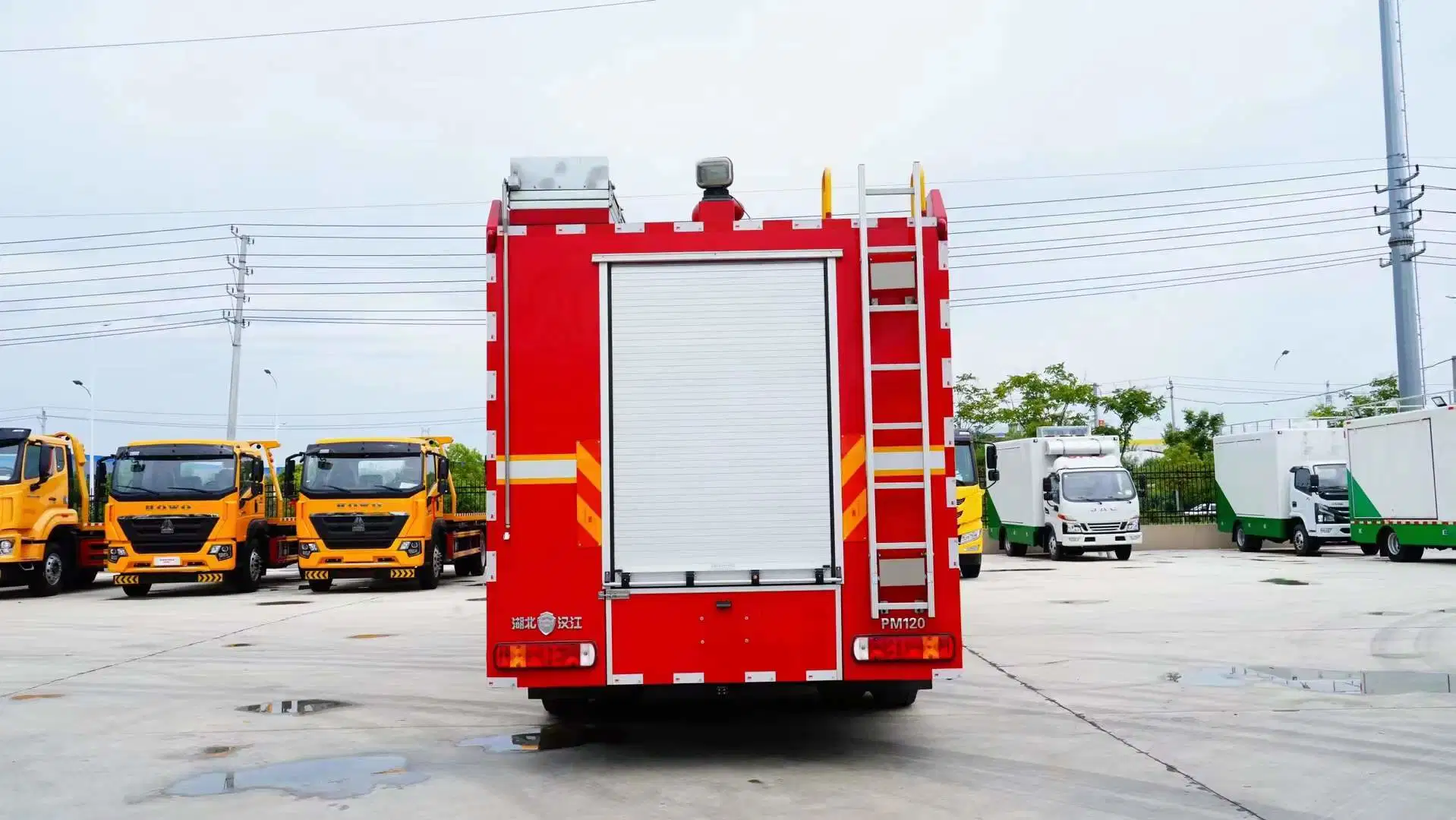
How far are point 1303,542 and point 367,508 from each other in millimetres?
21215

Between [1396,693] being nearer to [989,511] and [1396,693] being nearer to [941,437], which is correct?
[941,437]

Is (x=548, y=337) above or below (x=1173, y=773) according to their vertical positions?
above

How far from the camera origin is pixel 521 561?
21.9ft

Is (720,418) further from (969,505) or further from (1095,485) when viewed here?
(1095,485)

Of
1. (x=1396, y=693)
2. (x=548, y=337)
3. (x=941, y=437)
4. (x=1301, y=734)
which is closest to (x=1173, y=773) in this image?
(x=1301, y=734)

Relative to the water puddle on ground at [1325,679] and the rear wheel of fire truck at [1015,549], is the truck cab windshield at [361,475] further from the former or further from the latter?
the rear wheel of fire truck at [1015,549]

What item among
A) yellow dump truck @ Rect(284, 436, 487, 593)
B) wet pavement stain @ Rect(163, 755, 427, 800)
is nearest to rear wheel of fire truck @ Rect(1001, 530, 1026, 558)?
yellow dump truck @ Rect(284, 436, 487, 593)

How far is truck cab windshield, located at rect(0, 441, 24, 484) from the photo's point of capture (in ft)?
68.9

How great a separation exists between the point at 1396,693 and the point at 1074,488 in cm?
1963

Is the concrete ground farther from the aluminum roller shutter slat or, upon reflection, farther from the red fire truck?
the aluminum roller shutter slat

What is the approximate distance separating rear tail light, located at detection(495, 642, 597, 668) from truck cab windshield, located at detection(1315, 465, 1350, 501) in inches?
1029

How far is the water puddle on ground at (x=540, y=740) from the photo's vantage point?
306 inches

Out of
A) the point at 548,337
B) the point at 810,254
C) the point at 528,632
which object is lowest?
the point at 528,632

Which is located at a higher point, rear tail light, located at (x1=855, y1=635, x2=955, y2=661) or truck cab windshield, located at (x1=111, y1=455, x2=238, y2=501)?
truck cab windshield, located at (x1=111, y1=455, x2=238, y2=501)
